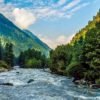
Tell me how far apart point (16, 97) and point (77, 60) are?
4745cm

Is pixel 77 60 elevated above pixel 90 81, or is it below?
above

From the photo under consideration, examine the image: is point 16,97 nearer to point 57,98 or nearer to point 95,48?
point 57,98

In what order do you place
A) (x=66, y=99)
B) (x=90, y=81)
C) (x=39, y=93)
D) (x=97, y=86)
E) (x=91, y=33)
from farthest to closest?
(x=91, y=33) < (x=90, y=81) < (x=97, y=86) < (x=39, y=93) < (x=66, y=99)

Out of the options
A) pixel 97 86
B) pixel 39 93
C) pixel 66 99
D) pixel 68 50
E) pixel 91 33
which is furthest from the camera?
pixel 68 50

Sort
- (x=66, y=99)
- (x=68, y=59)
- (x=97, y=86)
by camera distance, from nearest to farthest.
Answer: (x=66, y=99), (x=97, y=86), (x=68, y=59)

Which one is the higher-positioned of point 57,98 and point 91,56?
point 91,56

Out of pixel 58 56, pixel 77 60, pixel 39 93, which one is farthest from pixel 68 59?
pixel 39 93

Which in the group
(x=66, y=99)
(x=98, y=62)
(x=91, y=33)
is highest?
(x=91, y=33)

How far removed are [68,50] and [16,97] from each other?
95.7 metres

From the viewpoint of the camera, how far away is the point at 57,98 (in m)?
55.4

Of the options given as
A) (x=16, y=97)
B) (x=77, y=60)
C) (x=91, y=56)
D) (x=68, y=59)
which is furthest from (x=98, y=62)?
(x=68, y=59)

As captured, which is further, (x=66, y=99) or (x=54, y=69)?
(x=54, y=69)

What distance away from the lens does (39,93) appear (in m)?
61.6

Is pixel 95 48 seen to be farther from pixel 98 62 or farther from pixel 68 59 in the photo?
pixel 68 59
